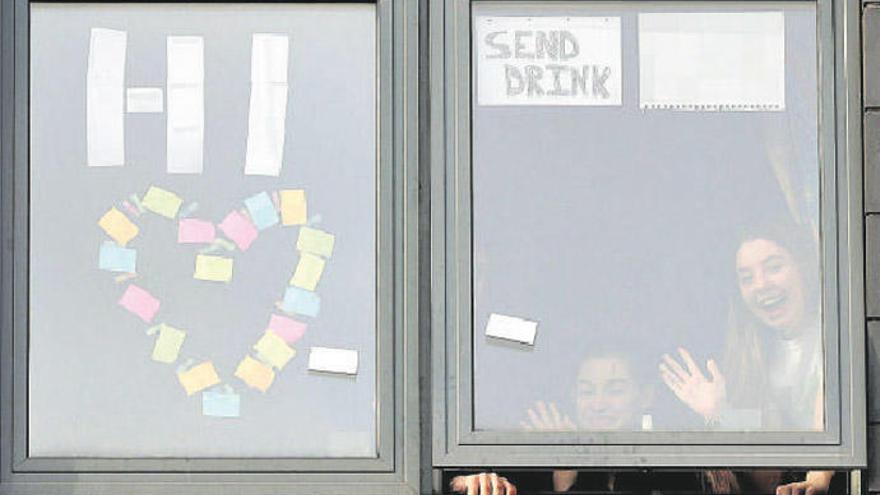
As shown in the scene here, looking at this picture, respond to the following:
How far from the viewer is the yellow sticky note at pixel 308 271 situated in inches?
279

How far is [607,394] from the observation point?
705 centimetres

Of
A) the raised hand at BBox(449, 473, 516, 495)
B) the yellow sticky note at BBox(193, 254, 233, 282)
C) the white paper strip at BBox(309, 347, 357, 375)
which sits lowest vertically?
the raised hand at BBox(449, 473, 516, 495)

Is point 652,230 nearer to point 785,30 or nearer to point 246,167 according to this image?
point 785,30

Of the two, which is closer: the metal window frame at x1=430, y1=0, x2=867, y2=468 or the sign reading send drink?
the metal window frame at x1=430, y1=0, x2=867, y2=468

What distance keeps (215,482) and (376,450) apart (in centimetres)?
48

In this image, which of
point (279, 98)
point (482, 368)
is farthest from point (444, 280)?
point (279, 98)

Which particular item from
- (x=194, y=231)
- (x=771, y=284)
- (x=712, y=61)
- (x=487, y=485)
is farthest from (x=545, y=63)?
(x=487, y=485)

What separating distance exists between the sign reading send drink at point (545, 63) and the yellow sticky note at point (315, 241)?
0.62 m

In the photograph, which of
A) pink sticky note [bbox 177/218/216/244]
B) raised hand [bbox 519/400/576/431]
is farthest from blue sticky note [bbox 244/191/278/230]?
raised hand [bbox 519/400/576/431]

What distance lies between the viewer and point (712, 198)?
7.10 meters

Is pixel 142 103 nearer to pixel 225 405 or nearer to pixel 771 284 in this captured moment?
pixel 225 405

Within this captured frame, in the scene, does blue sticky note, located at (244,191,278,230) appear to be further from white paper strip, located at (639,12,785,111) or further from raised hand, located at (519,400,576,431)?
white paper strip, located at (639,12,785,111)

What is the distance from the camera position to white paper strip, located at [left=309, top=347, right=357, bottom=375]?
7.06 metres

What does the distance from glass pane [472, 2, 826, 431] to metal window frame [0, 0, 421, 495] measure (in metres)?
0.21
